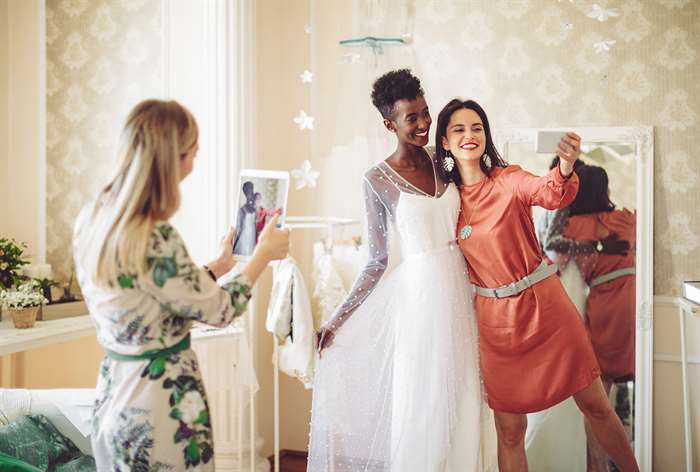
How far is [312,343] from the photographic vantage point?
278cm

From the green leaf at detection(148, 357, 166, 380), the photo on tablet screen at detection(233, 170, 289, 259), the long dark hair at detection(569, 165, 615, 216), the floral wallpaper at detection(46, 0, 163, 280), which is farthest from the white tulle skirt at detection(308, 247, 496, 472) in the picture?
the floral wallpaper at detection(46, 0, 163, 280)

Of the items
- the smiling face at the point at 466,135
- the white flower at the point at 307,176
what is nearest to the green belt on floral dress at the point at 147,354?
the smiling face at the point at 466,135

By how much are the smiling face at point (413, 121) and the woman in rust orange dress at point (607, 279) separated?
1.13 m

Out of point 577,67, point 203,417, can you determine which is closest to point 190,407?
point 203,417

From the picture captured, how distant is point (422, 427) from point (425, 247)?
1.89ft

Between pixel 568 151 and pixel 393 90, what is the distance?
650 millimetres

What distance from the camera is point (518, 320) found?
2.15 meters

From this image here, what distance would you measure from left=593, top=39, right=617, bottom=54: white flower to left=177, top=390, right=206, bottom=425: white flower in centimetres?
252

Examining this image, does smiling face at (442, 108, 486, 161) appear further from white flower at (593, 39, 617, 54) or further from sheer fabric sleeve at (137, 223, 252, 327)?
white flower at (593, 39, 617, 54)

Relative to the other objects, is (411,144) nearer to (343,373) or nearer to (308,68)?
(343,373)

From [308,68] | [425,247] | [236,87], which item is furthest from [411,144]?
[308,68]

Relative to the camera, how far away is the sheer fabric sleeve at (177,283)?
138 cm

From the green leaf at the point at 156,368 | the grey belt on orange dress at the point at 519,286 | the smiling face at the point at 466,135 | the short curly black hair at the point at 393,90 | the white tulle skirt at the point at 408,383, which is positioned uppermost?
the short curly black hair at the point at 393,90

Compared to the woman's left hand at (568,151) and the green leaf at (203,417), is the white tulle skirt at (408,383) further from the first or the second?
the green leaf at (203,417)
